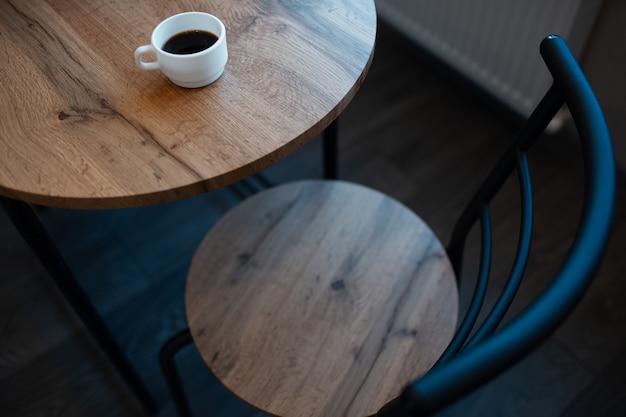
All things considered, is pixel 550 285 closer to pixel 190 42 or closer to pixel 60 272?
pixel 190 42

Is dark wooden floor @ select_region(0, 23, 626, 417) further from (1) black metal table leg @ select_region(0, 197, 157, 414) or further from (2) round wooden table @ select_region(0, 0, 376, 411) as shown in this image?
(2) round wooden table @ select_region(0, 0, 376, 411)

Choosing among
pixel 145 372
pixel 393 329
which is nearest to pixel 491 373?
pixel 393 329

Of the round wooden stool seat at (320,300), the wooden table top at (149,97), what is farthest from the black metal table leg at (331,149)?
the wooden table top at (149,97)

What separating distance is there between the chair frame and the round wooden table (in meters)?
0.27

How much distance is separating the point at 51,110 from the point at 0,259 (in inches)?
35.3

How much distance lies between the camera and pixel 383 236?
37.1 inches

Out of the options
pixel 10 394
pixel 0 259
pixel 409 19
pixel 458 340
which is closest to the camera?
pixel 458 340

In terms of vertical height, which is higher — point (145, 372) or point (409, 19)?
point (409, 19)

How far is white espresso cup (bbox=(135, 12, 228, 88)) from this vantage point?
71 cm

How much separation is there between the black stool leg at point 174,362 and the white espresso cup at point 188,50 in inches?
16.1

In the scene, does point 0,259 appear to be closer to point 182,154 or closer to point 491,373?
point 182,154

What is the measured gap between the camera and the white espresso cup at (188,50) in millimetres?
708

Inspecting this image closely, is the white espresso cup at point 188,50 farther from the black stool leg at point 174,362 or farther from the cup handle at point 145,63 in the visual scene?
the black stool leg at point 174,362

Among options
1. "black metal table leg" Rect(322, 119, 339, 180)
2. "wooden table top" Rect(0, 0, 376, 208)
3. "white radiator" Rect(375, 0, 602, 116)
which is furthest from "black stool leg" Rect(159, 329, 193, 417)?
"white radiator" Rect(375, 0, 602, 116)
